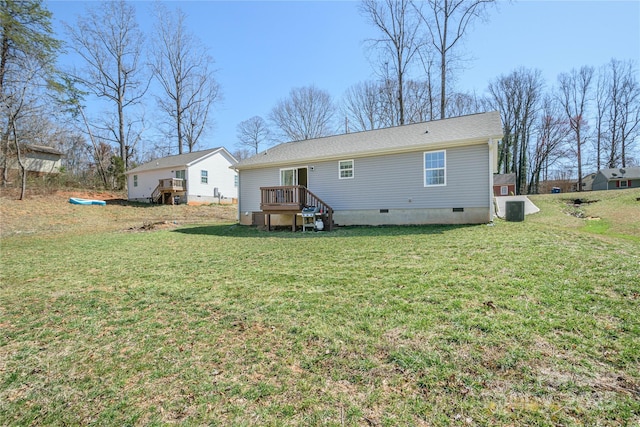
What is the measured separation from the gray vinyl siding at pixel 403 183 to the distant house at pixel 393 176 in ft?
0.10

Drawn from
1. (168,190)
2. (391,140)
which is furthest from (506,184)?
(168,190)

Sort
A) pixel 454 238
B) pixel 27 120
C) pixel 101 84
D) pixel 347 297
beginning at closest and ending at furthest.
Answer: pixel 347 297
pixel 454 238
pixel 27 120
pixel 101 84

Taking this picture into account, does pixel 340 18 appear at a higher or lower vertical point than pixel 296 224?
higher

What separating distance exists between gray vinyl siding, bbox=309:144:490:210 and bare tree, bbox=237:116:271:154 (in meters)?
27.5

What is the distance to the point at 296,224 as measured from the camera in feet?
41.0

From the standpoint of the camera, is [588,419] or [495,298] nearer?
[588,419]

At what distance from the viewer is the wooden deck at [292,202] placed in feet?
38.6

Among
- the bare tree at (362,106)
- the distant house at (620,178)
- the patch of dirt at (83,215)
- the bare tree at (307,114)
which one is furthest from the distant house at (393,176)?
the distant house at (620,178)

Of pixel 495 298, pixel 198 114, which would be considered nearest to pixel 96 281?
pixel 495 298

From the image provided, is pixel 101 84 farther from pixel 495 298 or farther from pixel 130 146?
pixel 495 298

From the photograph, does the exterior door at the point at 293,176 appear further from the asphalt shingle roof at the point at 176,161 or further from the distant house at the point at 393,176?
the asphalt shingle roof at the point at 176,161

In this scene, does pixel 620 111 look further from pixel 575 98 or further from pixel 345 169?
pixel 345 169

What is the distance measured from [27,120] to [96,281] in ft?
67.1

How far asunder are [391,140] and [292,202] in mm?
4795
